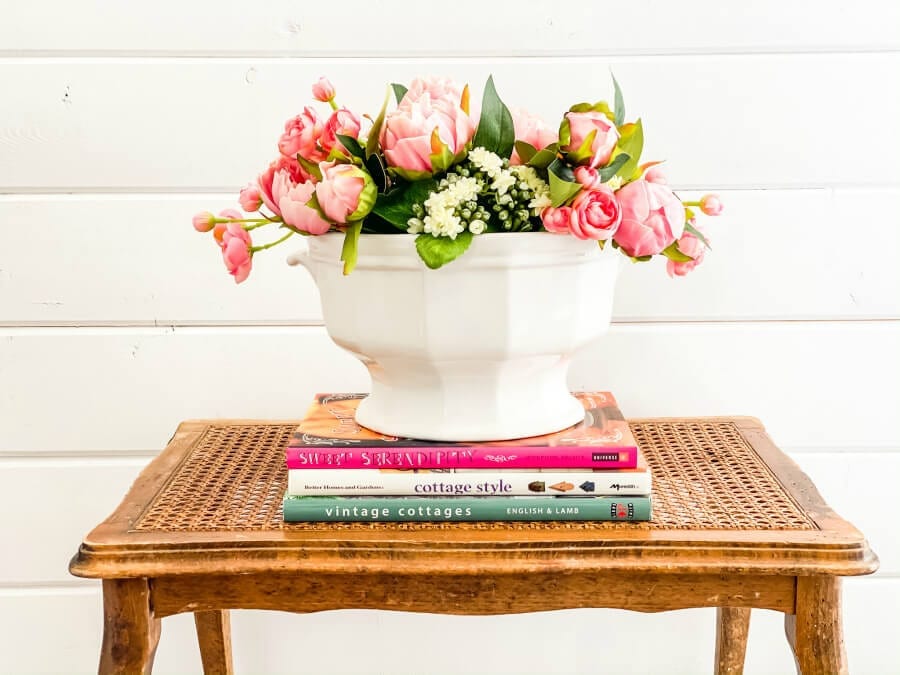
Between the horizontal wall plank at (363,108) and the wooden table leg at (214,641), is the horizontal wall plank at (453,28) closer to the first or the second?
the horizontal wall plank at (363,108)

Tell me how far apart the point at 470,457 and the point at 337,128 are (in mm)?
294

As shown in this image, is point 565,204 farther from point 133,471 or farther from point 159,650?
point 159,650

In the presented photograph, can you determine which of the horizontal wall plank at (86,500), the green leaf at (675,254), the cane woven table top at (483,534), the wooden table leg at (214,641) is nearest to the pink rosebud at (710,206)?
the green leaf at (675,254)

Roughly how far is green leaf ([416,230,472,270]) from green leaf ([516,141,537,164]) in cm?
9

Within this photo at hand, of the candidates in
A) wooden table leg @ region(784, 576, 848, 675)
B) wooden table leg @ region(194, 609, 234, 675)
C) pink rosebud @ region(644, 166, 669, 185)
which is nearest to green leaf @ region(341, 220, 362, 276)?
pink rosebud @ region(644, 166, 669, 185)

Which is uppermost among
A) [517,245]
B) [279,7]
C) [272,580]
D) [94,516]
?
[279,7]

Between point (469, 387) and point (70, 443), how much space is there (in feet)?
2.08

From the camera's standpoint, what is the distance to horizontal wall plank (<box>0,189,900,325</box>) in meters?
1.22

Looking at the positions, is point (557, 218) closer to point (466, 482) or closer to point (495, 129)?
point (495, 129)

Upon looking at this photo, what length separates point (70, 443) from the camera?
4.15 ft

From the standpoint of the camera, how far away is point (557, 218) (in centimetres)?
79

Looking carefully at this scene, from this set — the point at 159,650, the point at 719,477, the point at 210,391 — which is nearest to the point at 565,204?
the point at 719,477

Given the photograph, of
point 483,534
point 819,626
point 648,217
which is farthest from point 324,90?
point 819,626

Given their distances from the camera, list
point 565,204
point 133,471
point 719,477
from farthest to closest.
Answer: point 133,471, point 719,477, point 565,204
